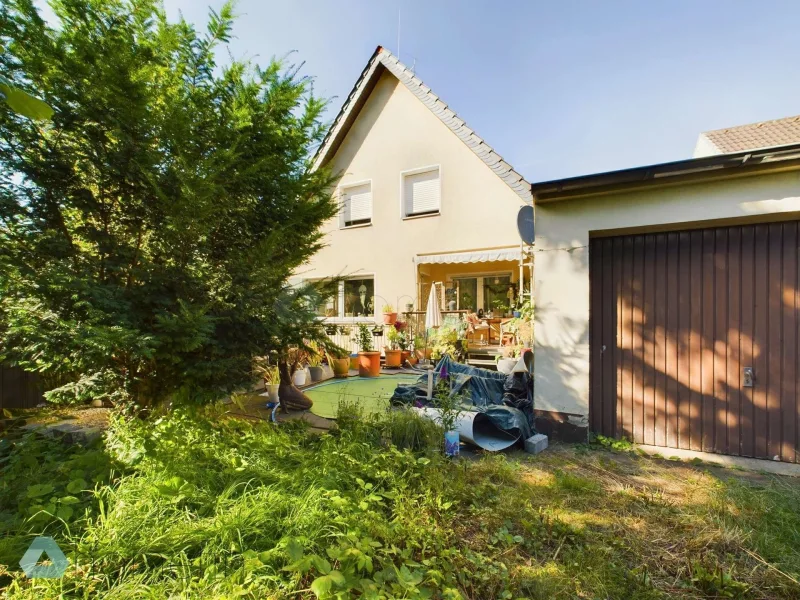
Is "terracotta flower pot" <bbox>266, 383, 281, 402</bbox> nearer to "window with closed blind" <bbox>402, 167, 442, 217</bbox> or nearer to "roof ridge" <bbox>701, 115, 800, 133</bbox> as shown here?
"window with closed blind" <bbox>402, 167, 442, 217</bbox>

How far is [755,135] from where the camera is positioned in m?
14.4

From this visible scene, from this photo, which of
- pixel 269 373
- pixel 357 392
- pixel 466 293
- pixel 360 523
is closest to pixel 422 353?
pixel 466 293

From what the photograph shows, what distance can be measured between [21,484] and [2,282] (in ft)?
6.43

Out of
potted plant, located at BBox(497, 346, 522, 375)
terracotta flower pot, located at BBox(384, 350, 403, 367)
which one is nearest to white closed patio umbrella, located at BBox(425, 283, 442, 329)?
terracotta flower pot, located at BBox(384, 350, 403, 367)

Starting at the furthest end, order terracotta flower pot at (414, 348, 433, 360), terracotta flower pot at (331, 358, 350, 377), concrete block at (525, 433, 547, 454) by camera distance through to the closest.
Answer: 1. terracotta flower pot at (414, 348, 433, 360)
2. terracotta flower pot at (331, 358, 350, 377)
3. concrete block at (525, 433, 547, 454)

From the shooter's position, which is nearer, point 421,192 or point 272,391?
point 272,391

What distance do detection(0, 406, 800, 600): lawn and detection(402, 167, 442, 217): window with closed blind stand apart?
437 inches

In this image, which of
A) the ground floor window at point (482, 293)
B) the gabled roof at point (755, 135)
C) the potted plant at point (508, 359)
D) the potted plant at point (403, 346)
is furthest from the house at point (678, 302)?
the gabled roof at point (755, 135)

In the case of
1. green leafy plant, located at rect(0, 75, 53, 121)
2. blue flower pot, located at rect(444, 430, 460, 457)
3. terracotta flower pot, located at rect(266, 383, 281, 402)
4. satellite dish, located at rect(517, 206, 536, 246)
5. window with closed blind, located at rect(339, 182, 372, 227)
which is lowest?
blue flower pot, located at rect(444, 430, 460, 457)

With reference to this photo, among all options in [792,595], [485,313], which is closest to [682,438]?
[792,595]

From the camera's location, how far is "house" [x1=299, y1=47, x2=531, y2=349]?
13023mm

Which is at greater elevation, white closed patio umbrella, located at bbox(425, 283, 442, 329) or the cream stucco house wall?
the cream stucco house wall

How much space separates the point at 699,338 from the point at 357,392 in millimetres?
6702

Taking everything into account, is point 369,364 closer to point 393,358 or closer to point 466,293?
point 393,358
